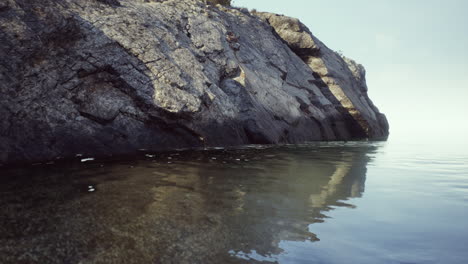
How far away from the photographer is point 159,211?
3246mm

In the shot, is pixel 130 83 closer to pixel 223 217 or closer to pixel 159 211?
pixel 159 211

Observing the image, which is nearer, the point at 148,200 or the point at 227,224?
the point at 227,224

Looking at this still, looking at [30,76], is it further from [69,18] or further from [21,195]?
[21,195]

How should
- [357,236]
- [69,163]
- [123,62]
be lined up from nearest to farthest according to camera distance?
1. [357,236]
2. [69,163]
3. [123,62]

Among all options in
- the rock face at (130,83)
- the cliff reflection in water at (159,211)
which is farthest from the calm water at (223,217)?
the rock face at (130,83)

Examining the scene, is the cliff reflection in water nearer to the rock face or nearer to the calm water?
the calm water

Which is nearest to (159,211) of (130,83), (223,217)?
(223,217)

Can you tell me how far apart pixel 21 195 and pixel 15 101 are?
138 inches

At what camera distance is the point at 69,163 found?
5.94 metres

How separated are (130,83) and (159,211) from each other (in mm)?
5817

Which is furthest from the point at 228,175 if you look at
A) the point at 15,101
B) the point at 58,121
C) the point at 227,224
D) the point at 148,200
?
the point at 15,101

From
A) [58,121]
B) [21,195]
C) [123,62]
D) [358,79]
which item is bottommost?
[21,195]

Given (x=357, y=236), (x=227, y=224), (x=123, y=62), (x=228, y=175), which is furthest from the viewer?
(x=123, y=62)

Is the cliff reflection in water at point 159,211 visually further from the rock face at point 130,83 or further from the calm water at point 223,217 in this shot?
the rock face at point 130,83
